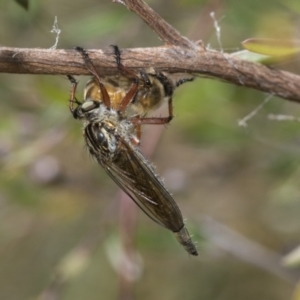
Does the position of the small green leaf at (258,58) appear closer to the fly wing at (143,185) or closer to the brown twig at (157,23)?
the brown twig at (157,23)

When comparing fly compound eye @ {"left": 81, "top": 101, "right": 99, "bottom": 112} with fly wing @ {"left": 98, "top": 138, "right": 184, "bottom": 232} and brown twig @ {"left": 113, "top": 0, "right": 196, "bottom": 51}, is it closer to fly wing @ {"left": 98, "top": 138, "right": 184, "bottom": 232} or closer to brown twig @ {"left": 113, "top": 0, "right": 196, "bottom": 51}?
fly wing @ {"left": 98, "top": 138, "right": 184, "bottom": 232}

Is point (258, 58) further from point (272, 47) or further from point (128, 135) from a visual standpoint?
point (128, 135)

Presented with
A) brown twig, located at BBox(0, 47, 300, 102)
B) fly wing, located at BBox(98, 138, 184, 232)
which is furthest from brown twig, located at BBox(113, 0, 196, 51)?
fly wing, located at BBox(98, 138, 184, 232)

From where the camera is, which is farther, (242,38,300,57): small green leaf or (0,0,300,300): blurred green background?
(0,0,300,300): blurred green background

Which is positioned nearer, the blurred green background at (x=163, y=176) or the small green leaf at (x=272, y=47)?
the small green leaf at (x=272, y=47)

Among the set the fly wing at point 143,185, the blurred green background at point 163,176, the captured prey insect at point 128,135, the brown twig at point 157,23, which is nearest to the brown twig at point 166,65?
the brown twig at point 157,23

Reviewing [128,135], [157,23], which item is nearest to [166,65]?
[157,23]

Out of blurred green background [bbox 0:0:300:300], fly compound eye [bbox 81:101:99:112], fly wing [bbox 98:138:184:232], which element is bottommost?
blurred green background [bbox 0:0:300:300]
